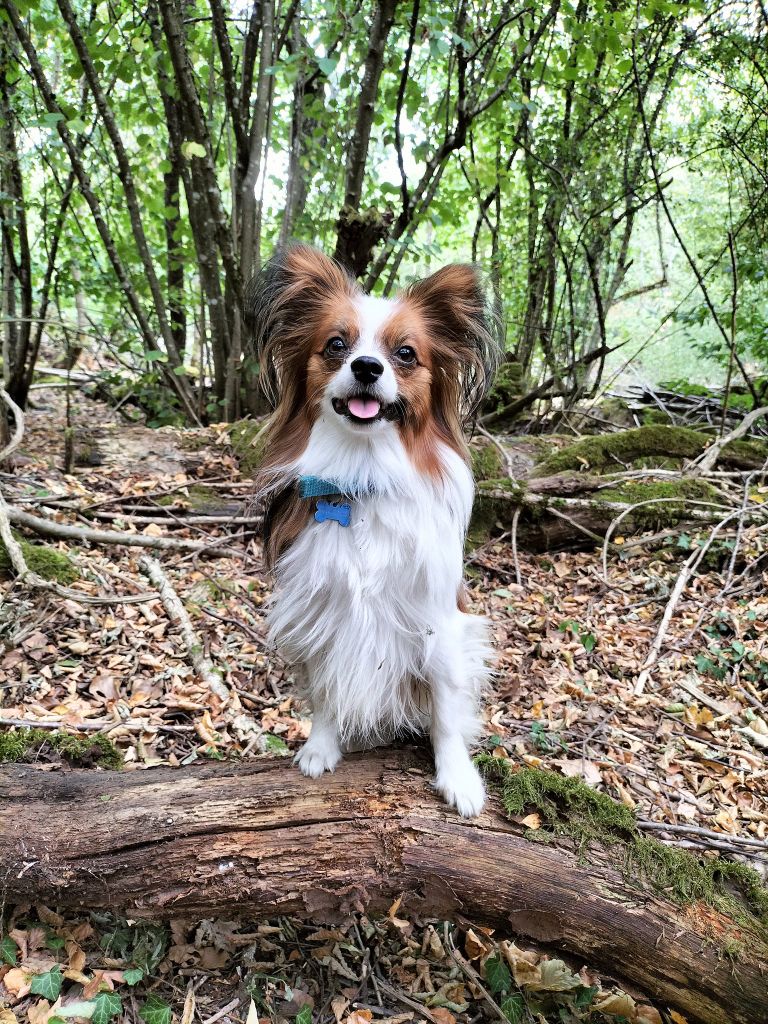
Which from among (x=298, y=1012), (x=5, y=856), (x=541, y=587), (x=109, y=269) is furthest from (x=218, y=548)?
(x=109, y=269)

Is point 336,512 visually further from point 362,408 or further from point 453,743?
point 453,743

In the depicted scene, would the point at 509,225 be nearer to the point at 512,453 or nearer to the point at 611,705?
the point at 512,453

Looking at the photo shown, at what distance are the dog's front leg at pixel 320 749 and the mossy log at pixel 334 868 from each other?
0.44ft

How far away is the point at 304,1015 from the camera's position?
1.97m

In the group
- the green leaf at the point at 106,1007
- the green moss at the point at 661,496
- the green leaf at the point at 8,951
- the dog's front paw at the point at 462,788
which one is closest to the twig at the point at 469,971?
the dog's front paw at the point at 462,788

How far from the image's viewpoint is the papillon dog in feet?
7.40

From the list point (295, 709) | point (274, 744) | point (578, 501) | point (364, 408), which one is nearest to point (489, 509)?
point (578, 501)

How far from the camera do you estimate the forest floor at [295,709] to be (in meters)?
2.04

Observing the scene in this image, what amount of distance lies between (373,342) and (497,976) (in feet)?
6.79

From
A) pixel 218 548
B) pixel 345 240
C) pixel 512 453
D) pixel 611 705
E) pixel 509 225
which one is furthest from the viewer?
pixel 509 225

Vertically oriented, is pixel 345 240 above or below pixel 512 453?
above

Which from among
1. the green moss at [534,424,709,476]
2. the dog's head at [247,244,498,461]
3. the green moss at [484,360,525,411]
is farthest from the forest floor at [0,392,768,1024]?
the green moss at [484,360,525,411]

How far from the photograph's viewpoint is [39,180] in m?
7.51

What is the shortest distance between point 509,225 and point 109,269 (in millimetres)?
5164
